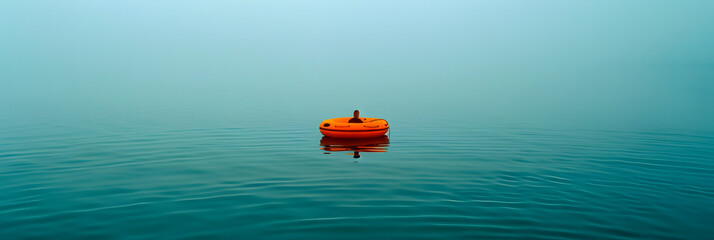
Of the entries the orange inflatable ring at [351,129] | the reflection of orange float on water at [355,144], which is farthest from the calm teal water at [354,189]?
the orange inflatable ring at [351,129]

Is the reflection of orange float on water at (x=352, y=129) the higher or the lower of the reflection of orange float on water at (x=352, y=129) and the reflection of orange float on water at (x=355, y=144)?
the higher

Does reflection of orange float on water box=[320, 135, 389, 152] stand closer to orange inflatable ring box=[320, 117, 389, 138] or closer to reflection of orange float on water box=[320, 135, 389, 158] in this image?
reflection of orange float on water box=[320, 135, 389, 158]

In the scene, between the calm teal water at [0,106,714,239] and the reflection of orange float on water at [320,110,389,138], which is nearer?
the calm teal water at [0,106,714,239]

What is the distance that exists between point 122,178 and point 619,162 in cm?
1189

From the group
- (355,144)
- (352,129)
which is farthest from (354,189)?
(352,129)

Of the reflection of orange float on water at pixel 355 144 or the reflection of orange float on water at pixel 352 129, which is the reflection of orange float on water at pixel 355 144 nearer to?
the reflection of orange float on water at pixel 355 144

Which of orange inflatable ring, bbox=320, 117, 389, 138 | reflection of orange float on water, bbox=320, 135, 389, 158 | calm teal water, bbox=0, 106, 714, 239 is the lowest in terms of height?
calm teal water, bbox=0, 106, 714, 239

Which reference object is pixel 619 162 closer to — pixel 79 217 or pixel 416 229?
pixel 416 229

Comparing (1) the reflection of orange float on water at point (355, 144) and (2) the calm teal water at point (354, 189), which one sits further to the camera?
(1) the reflection of orange float on water at point (355, 144)

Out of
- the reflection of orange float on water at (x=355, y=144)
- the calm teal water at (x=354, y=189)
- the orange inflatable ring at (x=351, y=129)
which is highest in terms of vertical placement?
the orange inflatable ring at (x=351, y=129)

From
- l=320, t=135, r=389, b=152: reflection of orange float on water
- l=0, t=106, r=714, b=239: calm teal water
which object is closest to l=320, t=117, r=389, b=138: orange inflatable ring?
l=320, t=135, r=389, b=152: reflection of orange float on water

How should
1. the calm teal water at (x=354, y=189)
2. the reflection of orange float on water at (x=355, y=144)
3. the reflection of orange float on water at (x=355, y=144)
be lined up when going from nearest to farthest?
the calm teal water at (x=354, y=189)
the reflection of orange float on water at (x=355, y=144)
the reflection of orange float on water at (x=355, y=144)

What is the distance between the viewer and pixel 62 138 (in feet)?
57.6

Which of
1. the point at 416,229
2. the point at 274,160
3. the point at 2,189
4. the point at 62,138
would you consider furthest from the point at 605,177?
the point at 62,138
